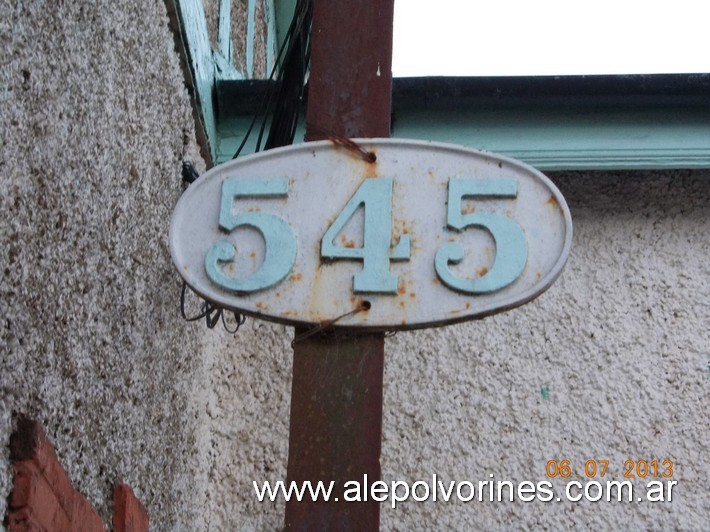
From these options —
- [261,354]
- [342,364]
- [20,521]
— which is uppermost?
[261,354]

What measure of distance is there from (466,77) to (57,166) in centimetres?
173

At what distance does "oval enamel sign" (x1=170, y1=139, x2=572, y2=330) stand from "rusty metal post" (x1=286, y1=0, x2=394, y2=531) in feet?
0.19

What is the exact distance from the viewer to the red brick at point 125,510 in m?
2.48

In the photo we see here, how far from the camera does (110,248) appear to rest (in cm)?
253

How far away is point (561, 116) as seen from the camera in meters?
3.61

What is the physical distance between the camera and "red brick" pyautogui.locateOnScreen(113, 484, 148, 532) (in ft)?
8.13

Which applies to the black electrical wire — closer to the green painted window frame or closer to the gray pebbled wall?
the gray pebbled wall

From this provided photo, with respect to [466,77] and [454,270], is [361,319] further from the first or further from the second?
[466,77]

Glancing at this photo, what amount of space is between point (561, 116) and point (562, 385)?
865mm

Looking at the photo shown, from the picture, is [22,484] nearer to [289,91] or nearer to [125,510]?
[125,510]

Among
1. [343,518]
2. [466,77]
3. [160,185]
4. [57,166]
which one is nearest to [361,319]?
[343,518]

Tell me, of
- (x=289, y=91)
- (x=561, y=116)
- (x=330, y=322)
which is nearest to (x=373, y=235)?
(x=330, y=322)

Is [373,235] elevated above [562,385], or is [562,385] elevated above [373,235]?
[562,385]

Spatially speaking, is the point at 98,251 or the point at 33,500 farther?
the point at 98,251
